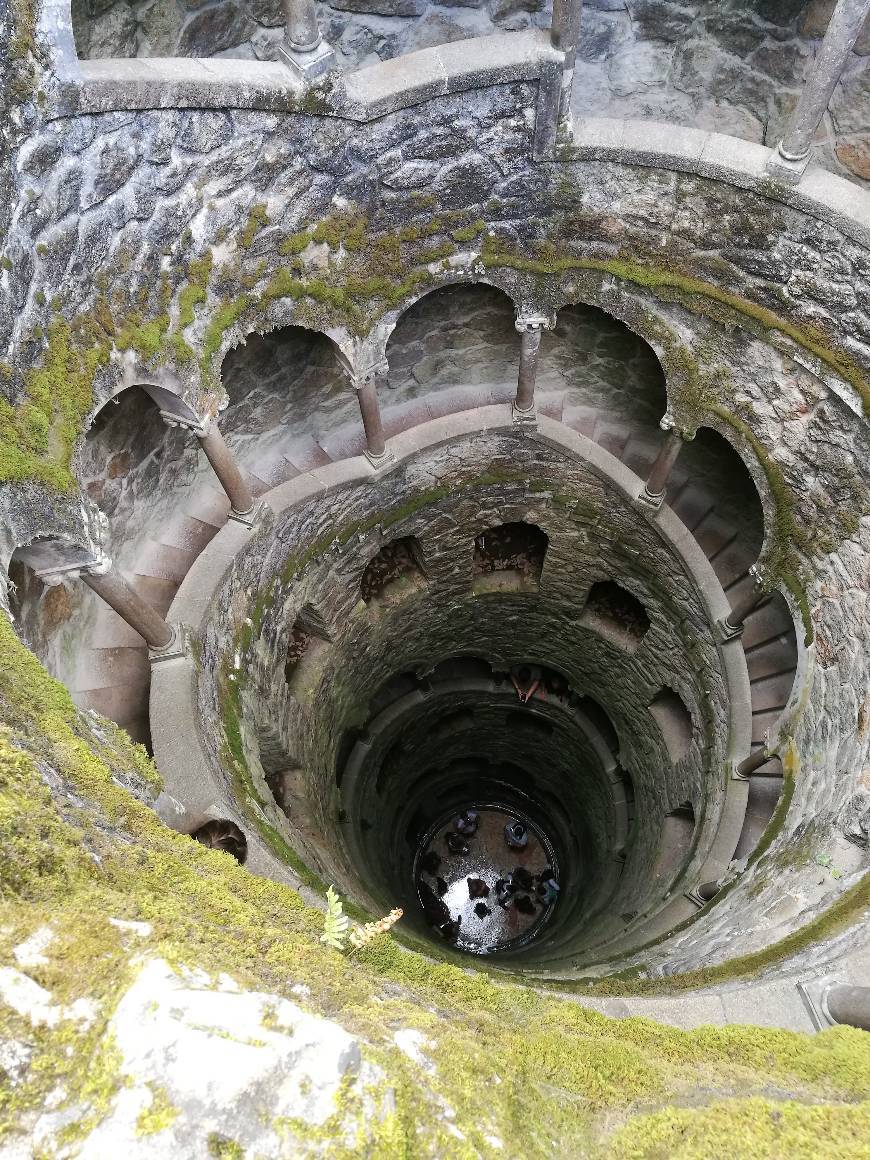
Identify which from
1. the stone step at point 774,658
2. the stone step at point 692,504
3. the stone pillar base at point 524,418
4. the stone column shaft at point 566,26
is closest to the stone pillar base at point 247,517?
the stone pillar base at point 524,418

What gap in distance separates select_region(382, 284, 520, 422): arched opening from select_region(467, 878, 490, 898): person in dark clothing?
524 inches

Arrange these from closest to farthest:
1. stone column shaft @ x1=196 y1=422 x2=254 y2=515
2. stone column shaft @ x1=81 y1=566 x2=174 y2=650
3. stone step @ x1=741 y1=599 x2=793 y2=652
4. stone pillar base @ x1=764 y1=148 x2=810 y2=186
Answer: stone column shaft @ x1=81 y1=566 x2=174 y2=650 → stone pillar base @ x1=764 y1=148 x2=810 y2=186 → stone column shaft @ x1=196 y1=422 x2=254 y2=515 → stone step @ x1=741 y1=599 x2=793 y2=652

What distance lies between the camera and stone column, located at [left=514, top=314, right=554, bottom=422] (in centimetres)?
1009

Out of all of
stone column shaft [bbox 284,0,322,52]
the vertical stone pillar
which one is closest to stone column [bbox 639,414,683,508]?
the vertical stone pillar

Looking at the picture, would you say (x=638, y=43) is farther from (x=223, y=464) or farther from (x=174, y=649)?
(x=174, y=649)

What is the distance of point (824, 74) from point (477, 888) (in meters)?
18.5

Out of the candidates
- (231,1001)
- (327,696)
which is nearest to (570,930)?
(327,696)

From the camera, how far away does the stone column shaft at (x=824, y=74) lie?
6.50 m

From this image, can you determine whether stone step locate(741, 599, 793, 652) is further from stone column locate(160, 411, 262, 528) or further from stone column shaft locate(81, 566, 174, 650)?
stone column shaft locate(81, 566, 174, 650)

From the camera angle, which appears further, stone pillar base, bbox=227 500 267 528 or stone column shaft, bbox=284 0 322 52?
stone pillar base, bbox=227 500 267 528

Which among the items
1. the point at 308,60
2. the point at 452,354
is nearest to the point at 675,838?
the point at 452,354

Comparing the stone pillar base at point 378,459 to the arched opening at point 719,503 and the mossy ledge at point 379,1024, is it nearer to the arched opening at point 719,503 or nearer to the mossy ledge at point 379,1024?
the arched opening at point 719,503

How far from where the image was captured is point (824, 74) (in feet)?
22.9

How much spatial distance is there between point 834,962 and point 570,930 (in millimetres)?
10490
